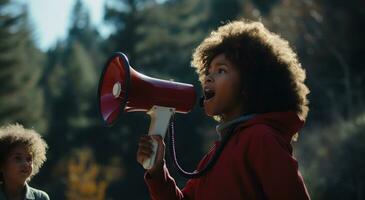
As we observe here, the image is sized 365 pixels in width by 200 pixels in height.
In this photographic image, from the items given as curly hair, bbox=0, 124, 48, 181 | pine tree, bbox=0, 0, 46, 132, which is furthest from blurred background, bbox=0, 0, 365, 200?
curly hair, bbox=0, 124, 48, 181

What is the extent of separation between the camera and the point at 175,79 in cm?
3070

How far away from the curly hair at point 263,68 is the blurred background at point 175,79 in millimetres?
10756

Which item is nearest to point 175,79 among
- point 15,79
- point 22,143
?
point 15,79

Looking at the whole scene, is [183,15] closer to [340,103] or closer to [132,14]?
[132,14]

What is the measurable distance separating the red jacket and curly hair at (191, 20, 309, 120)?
9 cm

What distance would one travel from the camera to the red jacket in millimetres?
2684

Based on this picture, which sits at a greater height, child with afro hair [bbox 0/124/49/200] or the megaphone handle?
the megaphone handle

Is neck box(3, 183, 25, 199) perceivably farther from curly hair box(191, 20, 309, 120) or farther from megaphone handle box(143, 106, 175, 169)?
curly hair box(191, 20, 309, 120)

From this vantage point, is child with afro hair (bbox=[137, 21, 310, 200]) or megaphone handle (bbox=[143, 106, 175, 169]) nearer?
child with afro hair (bbox=[137, 21, 310, 200])

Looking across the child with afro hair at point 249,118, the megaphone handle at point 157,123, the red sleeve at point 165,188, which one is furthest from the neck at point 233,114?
the red sleeve at point 165,188

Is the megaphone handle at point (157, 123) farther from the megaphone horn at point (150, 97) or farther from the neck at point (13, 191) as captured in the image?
the neck at point (13, 191)

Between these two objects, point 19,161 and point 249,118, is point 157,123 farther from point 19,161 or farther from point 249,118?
point 19,161

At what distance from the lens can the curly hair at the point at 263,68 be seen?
299 cm

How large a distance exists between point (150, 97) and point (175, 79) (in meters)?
27.6
